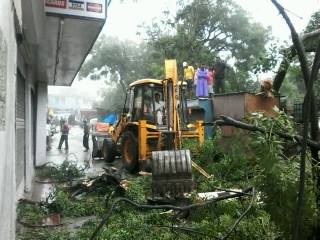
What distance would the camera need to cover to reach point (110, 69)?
37094 mm

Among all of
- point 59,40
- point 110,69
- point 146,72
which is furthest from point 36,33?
point 110,69

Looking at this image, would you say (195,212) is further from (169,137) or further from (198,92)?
(198,92)

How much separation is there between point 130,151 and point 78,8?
6877 mm

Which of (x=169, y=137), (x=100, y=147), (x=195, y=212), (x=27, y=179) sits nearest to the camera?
(x=195, y=212)

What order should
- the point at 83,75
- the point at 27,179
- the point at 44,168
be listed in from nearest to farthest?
the point at 27,179, the point at 44,168, the point at 83,75

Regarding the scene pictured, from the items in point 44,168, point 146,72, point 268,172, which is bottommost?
point 44,168

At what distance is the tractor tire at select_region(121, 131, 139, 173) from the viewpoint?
11.9 m

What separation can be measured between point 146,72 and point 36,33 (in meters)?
28.2

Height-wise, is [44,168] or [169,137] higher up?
[169,137]

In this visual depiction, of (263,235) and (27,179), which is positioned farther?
(27,179)

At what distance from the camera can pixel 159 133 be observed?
10.8m

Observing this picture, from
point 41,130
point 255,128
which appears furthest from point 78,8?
point 41,130

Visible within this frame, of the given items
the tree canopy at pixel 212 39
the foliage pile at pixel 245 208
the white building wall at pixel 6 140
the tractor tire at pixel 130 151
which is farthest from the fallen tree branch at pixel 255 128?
the tree canopy at pixel 212 39

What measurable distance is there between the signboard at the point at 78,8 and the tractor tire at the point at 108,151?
9463 millimetres
